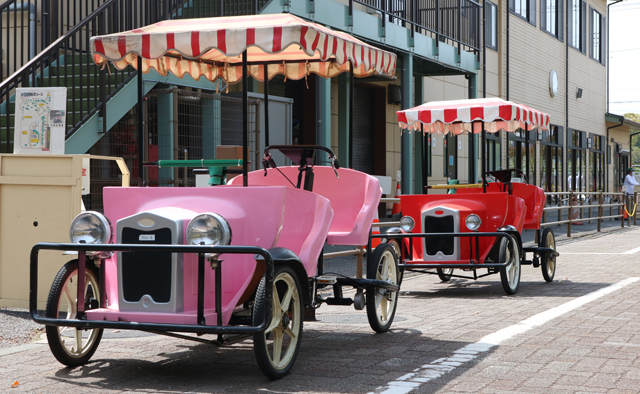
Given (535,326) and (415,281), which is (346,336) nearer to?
(535,326)

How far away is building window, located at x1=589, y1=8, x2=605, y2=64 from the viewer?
4196 cm

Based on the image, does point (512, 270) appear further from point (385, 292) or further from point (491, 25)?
point (491, 25)

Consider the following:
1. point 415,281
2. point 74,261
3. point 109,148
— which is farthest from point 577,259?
point 74,261

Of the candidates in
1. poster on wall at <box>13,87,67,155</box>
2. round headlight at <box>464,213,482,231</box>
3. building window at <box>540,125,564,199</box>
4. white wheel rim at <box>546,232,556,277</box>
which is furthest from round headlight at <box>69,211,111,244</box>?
building window at <box>540,125,564,199</box>

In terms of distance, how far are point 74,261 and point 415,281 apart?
7001 mm

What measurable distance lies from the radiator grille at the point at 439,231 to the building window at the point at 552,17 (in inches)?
1012

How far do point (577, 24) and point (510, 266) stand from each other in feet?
105

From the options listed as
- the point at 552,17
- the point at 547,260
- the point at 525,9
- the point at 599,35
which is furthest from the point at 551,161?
the point at 547,260

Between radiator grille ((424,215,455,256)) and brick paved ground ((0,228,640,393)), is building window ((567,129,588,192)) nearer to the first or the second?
radiator grille ((424,215,455,256))

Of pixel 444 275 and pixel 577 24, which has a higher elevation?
pixel 577 24

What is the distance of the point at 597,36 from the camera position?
42.8 meters

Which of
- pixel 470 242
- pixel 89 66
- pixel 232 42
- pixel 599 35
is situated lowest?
pixel 470 242

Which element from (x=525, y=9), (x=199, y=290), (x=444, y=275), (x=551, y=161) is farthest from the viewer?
(x=551, y=161)

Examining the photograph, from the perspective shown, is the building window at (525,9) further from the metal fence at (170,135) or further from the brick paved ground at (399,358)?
the brick paved ground at (399,358)
